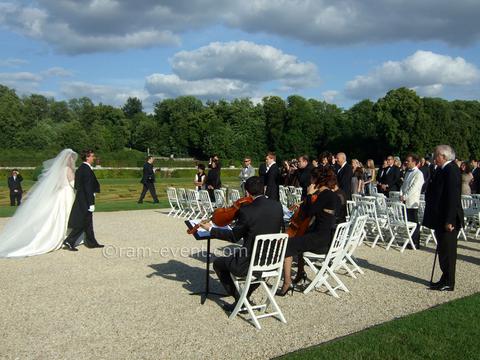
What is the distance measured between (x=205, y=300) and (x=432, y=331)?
2.90 meters

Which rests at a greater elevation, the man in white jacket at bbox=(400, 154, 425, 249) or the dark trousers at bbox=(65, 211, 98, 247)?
the man in white jacket at bbox=(400, 154, 425, 249)

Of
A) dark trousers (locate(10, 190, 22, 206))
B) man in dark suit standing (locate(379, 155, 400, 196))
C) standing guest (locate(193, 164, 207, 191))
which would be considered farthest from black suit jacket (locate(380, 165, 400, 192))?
dark trousers (locate(10, 190, 22, 206))

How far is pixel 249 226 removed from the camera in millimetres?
6195

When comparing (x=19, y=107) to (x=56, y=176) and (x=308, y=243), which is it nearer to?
(x=56, y=176)

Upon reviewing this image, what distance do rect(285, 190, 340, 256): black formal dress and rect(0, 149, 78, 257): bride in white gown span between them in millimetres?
5866

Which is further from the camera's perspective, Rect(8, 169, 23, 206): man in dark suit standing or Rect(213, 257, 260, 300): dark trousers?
Rect(8, 169, 23, 206): man in dark suit standing

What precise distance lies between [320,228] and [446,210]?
1848mm

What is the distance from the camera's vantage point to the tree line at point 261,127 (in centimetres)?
6366

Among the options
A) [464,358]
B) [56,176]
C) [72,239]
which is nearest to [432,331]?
[464,358]

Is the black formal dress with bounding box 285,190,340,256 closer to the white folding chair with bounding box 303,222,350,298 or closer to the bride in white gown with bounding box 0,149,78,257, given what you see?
the white folding chair with bounding box 303,222,350,298

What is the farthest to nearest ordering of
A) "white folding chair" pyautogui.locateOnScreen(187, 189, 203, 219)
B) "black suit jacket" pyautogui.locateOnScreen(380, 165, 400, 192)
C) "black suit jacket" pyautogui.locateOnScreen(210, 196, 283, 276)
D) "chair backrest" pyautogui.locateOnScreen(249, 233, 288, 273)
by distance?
"white folding chair" pyautogui.locateOnScreen(187, 189, 203, 219) → "black suit jacket" pyautogui.locateOnScreen(380, 165, 400, 192) → "black suit jacket" pyautogui.locateOnScreen(210, 196, 283, 276) → "chair backrest" pyautogui.locateOnScreen(249, 233, 288, 273)

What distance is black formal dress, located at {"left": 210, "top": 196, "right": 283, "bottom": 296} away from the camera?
241 inches

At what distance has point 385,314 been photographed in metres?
6.45

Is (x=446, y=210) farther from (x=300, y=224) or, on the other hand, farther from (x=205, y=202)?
(x=205, y=202)
